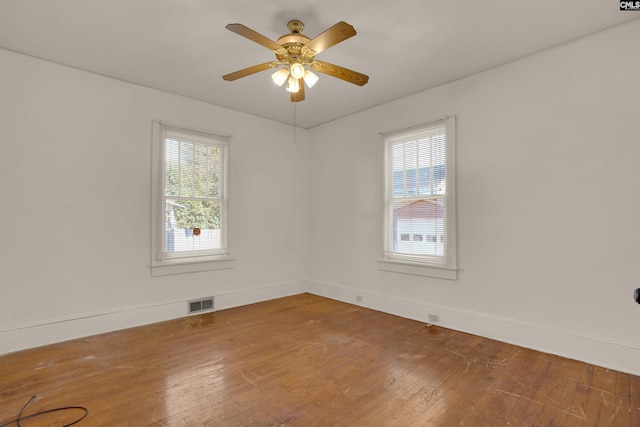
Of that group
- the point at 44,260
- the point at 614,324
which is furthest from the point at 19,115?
the point at 614,324

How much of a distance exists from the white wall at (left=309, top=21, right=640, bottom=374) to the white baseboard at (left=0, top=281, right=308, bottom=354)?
2.41 m

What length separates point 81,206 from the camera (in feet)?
11.3

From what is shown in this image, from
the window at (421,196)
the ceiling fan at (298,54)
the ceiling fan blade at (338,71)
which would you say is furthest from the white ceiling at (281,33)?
the window at (421,196)

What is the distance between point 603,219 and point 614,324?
90 cm

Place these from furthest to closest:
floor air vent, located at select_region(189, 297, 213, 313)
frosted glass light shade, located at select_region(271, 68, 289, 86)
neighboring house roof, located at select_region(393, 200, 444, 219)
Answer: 1. floor air vent, located at select_region(189, 297, 213, 313)
2. neighboring house roof, located at select_region(393, 200, 444, 219)
3. frosted glass light shade, located at select_region(271, 68, 289, 86)

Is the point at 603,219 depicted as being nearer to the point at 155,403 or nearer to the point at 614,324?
the point at 614,324

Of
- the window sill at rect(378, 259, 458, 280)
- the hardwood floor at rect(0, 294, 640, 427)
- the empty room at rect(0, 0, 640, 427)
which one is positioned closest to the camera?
the hardwood floor at rect(0, 294, 640, 427)

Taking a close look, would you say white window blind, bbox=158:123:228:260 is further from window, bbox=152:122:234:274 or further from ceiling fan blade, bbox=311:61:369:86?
ceiling fan blade, bbox=311:61:369:86

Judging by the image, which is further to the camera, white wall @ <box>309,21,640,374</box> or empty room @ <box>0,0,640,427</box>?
white wall @ <box>309,21,640,374</box>

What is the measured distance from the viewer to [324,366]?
2.77m

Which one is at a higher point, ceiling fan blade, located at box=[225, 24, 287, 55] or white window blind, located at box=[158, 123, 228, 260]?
ceiling fan blade, located at box=[225, 24, 287, 55]

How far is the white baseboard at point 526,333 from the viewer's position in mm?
2645

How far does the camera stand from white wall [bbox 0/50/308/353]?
10.1 feet

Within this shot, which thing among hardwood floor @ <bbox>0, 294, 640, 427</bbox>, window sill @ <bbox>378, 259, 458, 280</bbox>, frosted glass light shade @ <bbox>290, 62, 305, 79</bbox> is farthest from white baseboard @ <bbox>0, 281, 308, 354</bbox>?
frosted glass light shade @ <bbox>290, 62, 305, 79</bbox>
